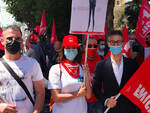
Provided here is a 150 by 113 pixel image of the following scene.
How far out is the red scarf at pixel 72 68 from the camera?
279 cm

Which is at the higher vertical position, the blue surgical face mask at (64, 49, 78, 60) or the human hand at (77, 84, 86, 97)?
the blue surgical face mask at (64, 49, 78, 60)

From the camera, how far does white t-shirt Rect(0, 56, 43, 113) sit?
220 centimetres

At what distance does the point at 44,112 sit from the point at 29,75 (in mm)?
3691

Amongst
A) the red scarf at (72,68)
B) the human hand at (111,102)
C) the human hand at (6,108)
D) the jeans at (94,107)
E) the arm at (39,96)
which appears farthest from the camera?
the jeans at (94,107)

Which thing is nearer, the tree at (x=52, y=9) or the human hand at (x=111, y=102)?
the human hand at (x=111, y=102)

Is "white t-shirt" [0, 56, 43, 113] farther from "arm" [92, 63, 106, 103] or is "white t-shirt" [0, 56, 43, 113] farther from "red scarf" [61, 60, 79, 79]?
"arm" [92, 63, 106, 103]

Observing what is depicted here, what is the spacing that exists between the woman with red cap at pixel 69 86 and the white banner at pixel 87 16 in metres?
0.22

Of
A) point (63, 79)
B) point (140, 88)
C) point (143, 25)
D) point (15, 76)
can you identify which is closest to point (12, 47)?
point (15, 76)

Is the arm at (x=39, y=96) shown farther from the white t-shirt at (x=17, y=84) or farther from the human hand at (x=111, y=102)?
the human hand at (x=111, y=102)

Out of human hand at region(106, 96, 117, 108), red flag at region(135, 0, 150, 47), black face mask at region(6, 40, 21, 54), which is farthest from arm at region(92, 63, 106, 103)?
red flag at region(135, 0, 150, 47)

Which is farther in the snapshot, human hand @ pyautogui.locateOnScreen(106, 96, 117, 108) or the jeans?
the jeans

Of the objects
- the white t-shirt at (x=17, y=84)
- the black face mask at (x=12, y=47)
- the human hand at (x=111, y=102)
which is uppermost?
the black face mask at (x=12, y=47)

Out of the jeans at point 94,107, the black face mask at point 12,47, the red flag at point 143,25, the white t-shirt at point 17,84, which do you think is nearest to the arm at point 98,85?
the jeans at point 94,107

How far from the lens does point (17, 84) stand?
2.22 m
